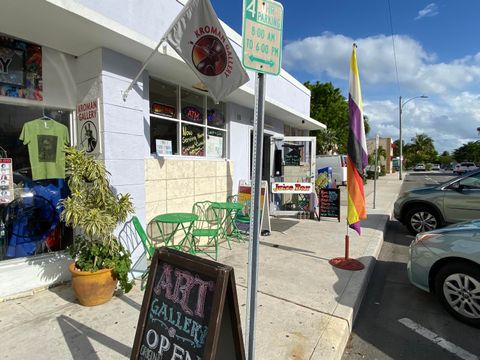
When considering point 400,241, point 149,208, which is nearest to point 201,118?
point 149,208

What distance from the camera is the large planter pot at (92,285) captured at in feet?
11.3

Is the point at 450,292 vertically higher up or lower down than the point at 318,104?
lower down

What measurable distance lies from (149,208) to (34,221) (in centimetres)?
157

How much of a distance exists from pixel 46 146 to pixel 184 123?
8.35 feet

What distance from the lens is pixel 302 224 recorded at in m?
Answer: 8.05

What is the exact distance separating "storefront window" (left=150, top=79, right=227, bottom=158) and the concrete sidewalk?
2.25m

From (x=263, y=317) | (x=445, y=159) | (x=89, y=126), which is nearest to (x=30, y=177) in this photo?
(x=89, y=126)

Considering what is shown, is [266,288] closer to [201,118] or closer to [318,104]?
[201,118]

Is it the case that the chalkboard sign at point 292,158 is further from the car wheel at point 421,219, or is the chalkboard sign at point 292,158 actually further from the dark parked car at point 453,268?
the dark parked car at point 453,268

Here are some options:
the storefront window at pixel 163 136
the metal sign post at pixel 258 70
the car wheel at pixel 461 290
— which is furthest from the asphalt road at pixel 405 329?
the storefront window at pixel 163 136

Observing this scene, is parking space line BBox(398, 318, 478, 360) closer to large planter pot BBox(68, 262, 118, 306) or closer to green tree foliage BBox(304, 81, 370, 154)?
large planter pot BBox(68, 262, 118, 306)

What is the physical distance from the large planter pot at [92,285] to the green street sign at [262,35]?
2.88m

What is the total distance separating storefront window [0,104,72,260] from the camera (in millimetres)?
3850

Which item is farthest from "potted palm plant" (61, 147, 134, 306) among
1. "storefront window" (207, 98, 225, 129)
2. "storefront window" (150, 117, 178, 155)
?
"storefront window" (207, 98, 225, 129)
